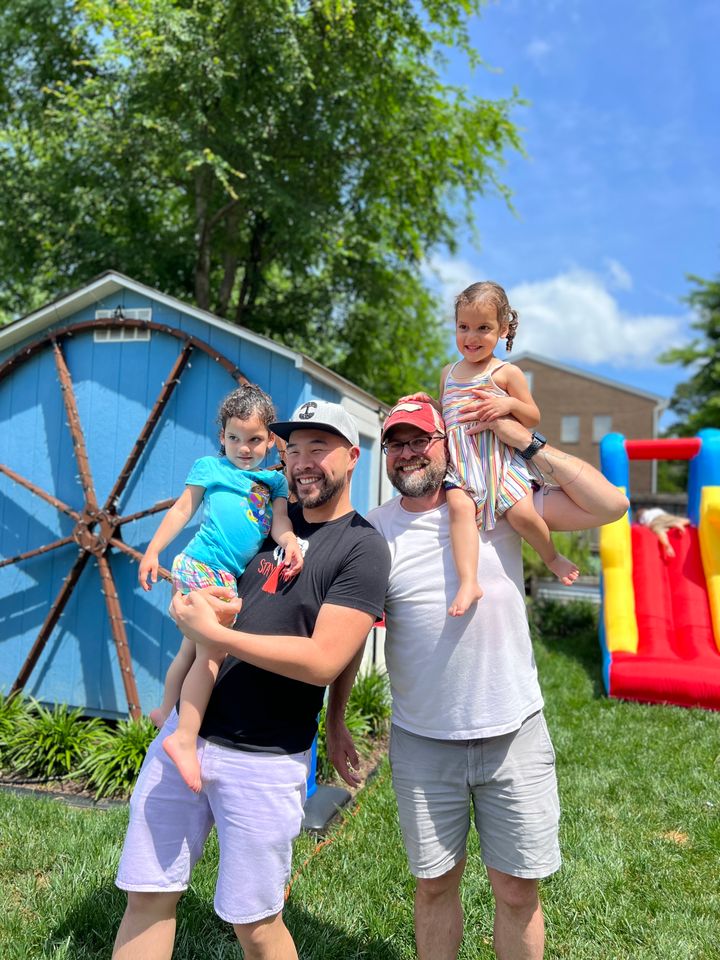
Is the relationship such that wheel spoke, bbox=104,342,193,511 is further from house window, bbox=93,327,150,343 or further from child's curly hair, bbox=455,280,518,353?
child's curly hair, bbox=455,280,518,353

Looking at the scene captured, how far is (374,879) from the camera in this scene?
10.4ft

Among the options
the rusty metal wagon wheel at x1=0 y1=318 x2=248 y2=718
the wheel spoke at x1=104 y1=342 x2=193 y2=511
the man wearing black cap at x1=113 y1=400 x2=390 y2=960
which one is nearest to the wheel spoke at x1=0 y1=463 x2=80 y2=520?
the rusty metal wagon wheel at x1=0 y1=318 x2=248 y2=718

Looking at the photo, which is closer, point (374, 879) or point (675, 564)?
point (374, 879)

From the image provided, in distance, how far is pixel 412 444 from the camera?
84.5 inches

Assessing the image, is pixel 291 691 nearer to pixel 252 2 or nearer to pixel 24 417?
pixel 24 417

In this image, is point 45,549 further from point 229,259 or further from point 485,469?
point 229,259

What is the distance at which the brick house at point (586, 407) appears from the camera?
105 feet

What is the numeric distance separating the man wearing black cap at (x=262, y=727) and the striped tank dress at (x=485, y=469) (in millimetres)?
347

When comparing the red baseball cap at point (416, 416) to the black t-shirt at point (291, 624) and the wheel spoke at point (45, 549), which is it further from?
the wheel spoke at point (45, 549)

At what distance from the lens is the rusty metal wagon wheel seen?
5.09 metres

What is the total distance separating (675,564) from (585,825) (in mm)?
4158

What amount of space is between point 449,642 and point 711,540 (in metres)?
5.88

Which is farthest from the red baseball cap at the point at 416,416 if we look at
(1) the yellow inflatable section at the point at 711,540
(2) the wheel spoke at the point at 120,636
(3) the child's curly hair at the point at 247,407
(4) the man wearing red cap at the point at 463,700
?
(1) the yellow inflatable section at the point at 711,540

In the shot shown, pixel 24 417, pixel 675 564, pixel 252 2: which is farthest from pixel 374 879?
pixel 252 2
